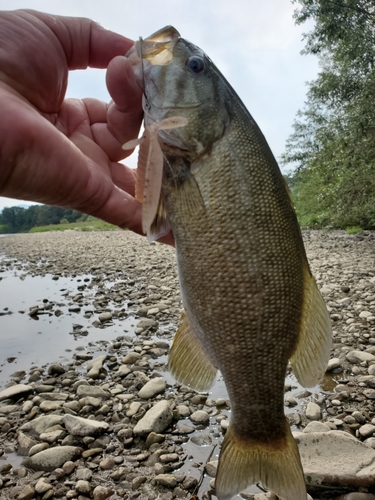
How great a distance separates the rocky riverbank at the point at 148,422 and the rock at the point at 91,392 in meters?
0.01

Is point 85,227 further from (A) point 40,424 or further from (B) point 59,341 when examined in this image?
(A) point 40,424

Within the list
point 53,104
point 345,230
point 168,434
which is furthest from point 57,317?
point 345,230

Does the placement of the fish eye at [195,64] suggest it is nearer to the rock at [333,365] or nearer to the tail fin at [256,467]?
the tail fin at [256,467]

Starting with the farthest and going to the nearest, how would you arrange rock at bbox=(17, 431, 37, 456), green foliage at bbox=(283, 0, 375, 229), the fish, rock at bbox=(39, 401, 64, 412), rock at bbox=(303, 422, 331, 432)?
green foliage at bbox=(283, 0, 375, 229), rock at bbox=(39, 401, 64, 412), rock at bbox=(17, 431, 37, 456), rock at bbox=(303, 422, 331, 432), the fish

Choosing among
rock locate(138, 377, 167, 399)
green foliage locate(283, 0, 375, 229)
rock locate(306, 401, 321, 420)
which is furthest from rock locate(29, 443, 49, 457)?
green foliage locate(283, 0, 375, 229)

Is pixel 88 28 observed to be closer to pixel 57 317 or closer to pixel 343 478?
pixel 343 478

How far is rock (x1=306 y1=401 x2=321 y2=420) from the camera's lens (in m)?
3.59

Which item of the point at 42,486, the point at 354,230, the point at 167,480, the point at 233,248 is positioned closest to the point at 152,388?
the point at 167,480

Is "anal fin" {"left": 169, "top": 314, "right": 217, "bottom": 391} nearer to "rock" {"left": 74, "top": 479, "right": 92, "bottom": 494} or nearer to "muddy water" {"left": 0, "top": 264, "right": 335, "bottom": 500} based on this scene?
"muddy water" {"left": 0, "top": 264, "right": 335, "bottom": 500}

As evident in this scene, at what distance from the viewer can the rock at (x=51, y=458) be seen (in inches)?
126

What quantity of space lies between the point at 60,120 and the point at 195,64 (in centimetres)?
114

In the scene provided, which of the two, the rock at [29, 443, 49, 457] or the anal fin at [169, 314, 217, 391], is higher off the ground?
the anal fin at [169, 314, 217, 391]

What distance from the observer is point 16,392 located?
4.36m

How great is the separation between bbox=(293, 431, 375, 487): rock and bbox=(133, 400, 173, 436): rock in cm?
117
